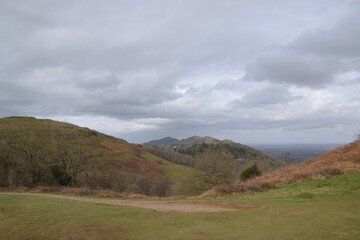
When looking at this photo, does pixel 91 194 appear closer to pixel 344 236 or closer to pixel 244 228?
pixel 244 228

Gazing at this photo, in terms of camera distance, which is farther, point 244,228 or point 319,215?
point 319,215

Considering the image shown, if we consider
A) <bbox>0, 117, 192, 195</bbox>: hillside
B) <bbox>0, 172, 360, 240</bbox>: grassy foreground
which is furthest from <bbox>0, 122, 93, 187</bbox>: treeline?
<bbox>0, 172, 360, 240</bbox>: grassy foreground

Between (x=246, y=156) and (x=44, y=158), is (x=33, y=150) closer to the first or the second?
(x=44, y=158)

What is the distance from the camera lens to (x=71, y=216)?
503 inches

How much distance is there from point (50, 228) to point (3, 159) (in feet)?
115

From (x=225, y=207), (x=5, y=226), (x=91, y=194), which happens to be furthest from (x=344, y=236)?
(x=91, y=194)

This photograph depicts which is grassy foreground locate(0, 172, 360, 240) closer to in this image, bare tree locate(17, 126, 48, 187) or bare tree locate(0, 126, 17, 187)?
bare tree locate(0, 126, 17, 187)

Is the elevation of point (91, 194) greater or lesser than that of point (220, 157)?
lesser

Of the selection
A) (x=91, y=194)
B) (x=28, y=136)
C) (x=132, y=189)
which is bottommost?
(x=132, y=189)

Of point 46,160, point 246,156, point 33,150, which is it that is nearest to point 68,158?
point 46,160

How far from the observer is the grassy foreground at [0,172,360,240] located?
852 centimetres

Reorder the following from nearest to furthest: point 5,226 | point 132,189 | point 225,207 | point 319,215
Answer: point 319,215, point 5,226, point 225,207, point 132,189

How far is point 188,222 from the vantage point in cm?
1067

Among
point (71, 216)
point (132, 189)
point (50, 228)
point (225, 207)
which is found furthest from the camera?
point (132, 189)
